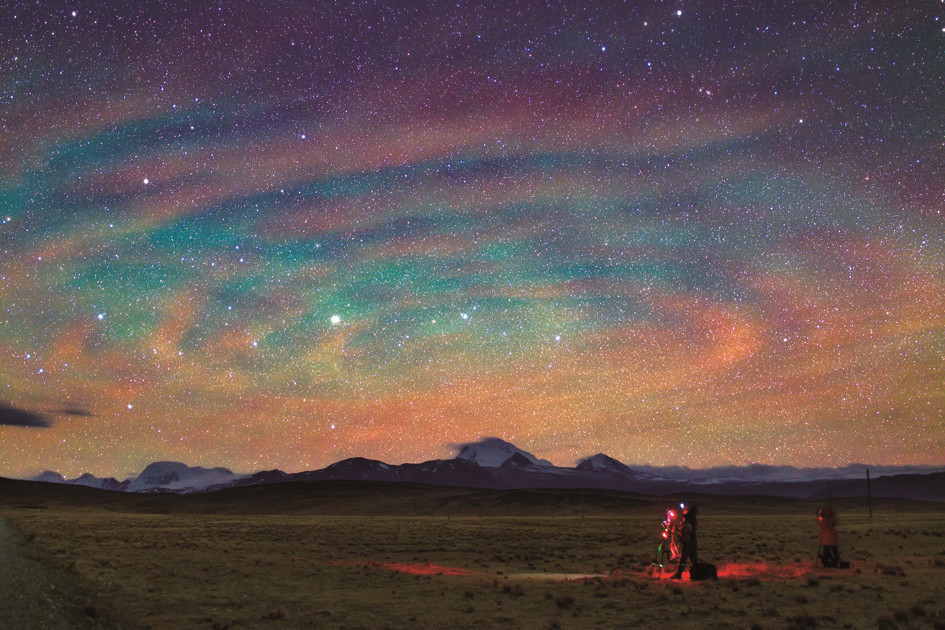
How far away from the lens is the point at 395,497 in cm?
16750

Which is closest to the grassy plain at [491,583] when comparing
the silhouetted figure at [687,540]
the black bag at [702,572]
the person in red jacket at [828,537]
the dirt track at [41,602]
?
the black bag at [702,572]

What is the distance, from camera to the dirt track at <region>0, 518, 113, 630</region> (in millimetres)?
13929

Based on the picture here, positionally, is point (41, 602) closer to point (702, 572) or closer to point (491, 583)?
point (491, 583)

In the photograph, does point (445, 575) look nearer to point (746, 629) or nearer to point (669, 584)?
point (669, 584)

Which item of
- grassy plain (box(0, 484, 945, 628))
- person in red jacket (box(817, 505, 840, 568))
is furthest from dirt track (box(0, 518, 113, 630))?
person in red jacket (box(817, 505, 840, 568))

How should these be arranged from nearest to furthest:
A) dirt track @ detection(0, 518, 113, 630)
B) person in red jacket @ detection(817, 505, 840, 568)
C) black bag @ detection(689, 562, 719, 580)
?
dirt track @ detection(0, 518, 113, 630)
black bag @ detection(689, 562, 719, 580)
person in red jacket @ detection(817, 505, 840, 568)

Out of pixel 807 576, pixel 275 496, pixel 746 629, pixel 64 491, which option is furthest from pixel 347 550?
pixel 64 491

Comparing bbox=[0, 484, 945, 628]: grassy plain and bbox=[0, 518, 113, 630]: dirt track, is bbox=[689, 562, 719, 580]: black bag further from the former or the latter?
bbox=[0, 518, 113, 630]: dirt track

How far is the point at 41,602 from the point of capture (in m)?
16.0

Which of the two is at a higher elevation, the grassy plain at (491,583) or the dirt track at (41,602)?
the dirt track at (41,602)

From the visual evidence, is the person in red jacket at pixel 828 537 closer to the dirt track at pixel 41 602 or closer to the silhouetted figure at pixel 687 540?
the silhouetted figure at pixel 687 540

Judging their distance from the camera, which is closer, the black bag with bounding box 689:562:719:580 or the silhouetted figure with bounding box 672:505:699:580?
the black bag with bounding box 689:562:719:580

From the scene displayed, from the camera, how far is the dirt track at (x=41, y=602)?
45.7 ft

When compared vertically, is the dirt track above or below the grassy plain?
above
